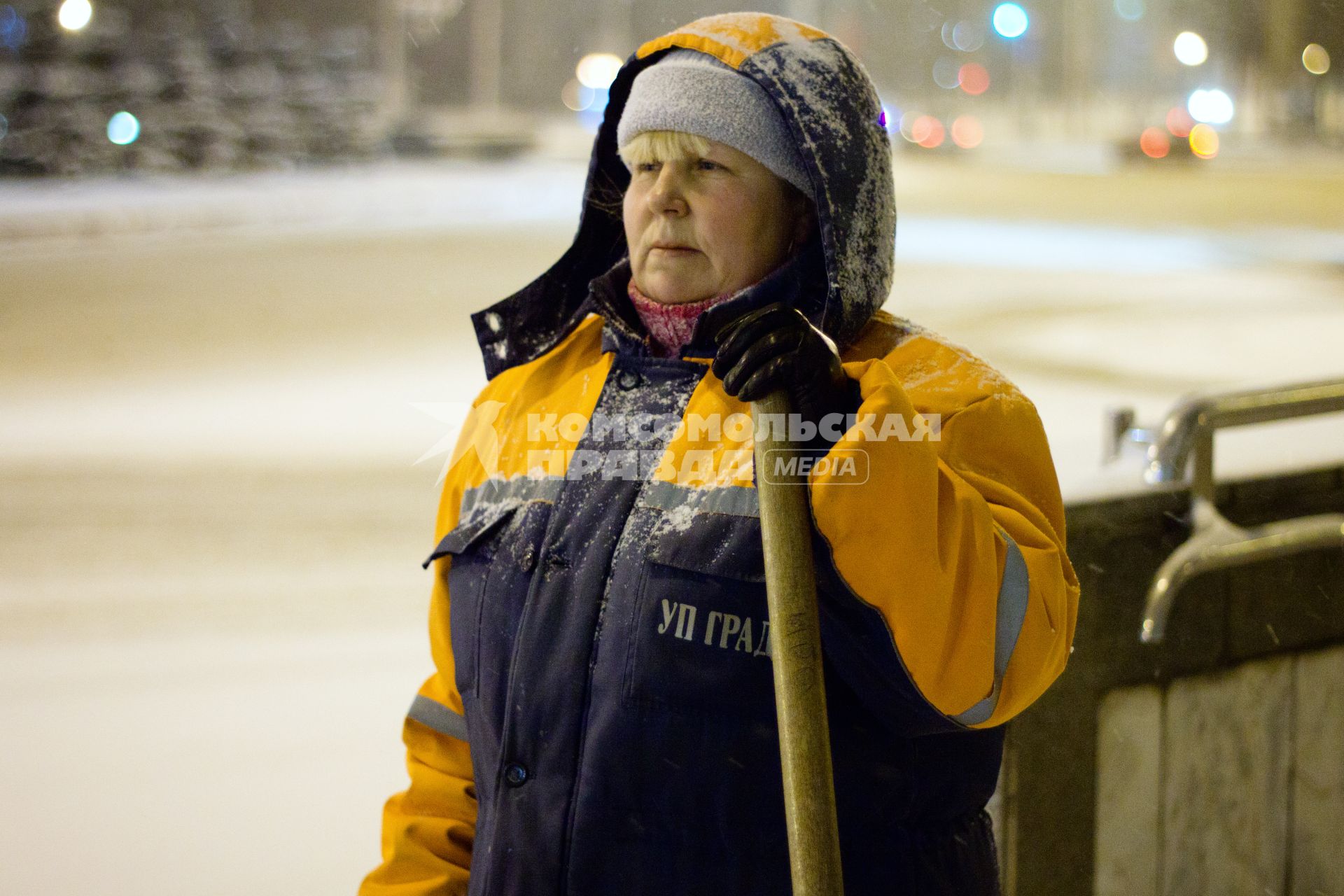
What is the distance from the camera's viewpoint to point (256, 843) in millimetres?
3066

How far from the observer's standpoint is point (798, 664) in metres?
1.26

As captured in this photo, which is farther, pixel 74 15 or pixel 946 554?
pixel 74 15

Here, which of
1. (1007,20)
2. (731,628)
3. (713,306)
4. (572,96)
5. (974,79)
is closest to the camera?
(731,628)

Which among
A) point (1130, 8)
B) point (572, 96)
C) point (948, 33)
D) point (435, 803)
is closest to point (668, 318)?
point (435, 803)

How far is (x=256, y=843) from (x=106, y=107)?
753 inches

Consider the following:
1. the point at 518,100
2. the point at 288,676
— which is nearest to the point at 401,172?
the point at 518,100

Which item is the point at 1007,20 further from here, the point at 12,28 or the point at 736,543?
the point at 12,28

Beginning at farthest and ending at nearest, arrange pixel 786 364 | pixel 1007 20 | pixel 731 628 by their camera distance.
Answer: pixel 1007 20 → pixel 731 628 → pixel 786 364

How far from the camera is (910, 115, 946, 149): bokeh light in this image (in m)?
23.7

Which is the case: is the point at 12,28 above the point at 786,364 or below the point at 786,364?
above

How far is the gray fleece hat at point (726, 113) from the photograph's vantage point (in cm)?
146

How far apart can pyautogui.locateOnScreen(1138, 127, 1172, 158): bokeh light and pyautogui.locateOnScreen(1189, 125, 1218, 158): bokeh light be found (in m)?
0.56

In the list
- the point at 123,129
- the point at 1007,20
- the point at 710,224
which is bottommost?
the point at 710,224

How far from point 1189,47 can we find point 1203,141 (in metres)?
2.43
